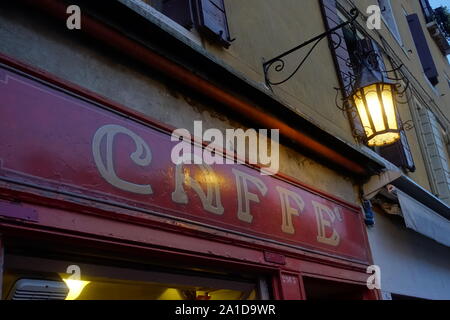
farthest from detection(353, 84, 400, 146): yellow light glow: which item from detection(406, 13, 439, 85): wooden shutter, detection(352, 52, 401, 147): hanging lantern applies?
detection(406, 13, 439, 85): wooden shutter

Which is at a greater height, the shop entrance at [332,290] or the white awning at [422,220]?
the white awning at [422,220]

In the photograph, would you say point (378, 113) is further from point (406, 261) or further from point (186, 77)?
point (406, 261)

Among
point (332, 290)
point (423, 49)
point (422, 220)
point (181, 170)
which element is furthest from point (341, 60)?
point (423, 49)

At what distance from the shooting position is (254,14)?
528 centimetres

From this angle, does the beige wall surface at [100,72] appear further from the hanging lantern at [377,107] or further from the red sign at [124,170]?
the hanging lantern at [377,107]

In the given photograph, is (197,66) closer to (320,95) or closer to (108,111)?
(108,111)

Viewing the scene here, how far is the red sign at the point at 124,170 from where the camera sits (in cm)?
243

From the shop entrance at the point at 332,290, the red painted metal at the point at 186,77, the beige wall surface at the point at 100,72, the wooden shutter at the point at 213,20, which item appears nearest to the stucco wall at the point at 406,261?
the shop entrance at the point at 332,290

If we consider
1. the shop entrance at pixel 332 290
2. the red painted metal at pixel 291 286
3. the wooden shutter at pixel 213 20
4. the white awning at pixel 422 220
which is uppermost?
the wooden shutter at pixel 213 20

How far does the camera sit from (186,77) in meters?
3.65

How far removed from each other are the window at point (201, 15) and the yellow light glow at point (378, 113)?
5.05 ft

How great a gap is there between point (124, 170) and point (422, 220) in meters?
4.55

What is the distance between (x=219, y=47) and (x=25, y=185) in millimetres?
2599

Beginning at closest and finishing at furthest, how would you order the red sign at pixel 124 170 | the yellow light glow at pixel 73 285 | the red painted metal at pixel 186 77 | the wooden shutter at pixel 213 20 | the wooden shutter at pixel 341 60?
the red sign at pixel 124 170 → the yellow light glow at pixel 73 285 → the red painted metal at pixel 186 77 → the wooden shutter at pixel 213 20 → the wooden shutter at pixel 341 60
